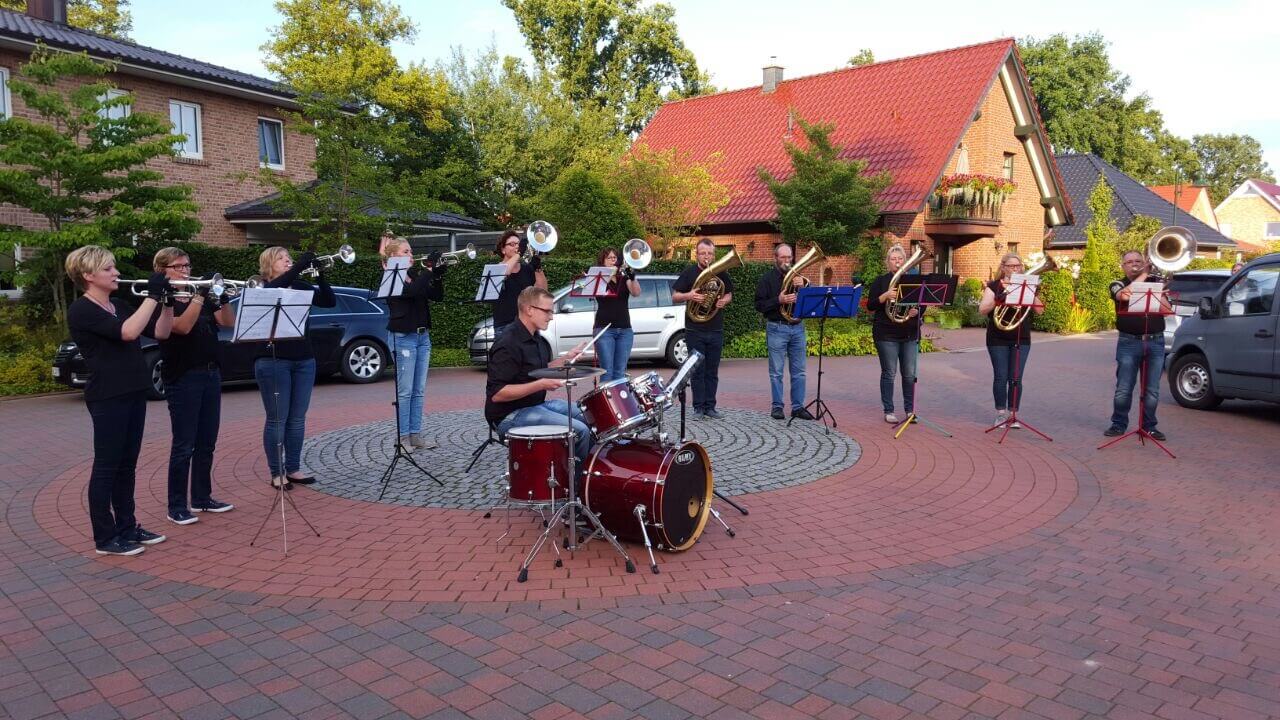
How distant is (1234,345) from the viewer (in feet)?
33.1

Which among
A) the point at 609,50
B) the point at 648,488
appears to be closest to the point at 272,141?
the point at 648,488

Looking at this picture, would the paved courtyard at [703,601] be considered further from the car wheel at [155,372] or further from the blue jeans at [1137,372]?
the car wheel at [155,372]

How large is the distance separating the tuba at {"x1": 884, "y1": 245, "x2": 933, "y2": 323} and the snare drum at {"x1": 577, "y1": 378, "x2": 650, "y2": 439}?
15.6 feet

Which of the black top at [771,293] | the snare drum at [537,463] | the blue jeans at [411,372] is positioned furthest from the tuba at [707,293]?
the snare drum at [537,463]

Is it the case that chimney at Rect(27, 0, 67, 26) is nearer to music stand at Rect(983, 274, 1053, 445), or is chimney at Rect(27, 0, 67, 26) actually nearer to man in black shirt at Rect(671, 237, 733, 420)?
man in black shirt at Rect(671, 237, 733, 420)

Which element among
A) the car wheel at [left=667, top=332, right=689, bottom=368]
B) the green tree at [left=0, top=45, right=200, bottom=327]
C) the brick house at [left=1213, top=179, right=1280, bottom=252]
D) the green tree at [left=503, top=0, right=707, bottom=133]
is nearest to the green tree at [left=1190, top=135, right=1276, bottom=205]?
the brick house at [left=1213, top=179, right=1280, bottom=252]

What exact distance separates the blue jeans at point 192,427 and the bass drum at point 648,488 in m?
3.02

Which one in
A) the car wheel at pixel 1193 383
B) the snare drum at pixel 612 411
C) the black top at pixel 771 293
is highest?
the black top at pixel 771 293

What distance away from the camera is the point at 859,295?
8867mm

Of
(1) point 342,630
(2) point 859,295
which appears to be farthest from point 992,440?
(1) point 342,630

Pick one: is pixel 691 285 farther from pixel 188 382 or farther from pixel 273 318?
pixel 188 382

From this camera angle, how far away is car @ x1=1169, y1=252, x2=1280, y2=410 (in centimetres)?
963

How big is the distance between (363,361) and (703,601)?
405 inches

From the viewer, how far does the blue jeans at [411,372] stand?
7797 mm
